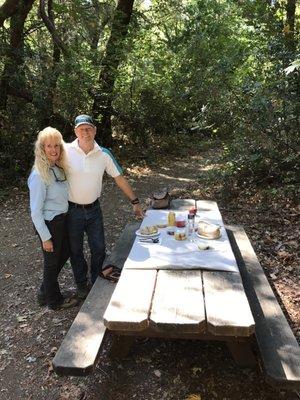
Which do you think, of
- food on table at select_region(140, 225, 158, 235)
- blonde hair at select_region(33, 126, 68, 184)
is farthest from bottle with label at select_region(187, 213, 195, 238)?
blonde hair at select_region(33, 126, 68, 184)

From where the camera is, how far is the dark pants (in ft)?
13.9

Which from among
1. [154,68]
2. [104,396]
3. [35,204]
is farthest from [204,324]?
[154,68]

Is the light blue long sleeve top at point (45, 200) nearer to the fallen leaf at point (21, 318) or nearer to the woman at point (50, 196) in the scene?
the woman at point (50, 196)

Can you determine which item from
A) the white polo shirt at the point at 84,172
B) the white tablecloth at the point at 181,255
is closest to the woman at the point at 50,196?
the white polo shirt at the point at 84,172

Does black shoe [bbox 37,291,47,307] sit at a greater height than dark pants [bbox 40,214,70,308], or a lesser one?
lesser

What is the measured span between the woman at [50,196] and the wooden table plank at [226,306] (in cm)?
162

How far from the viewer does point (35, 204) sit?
3986 mm

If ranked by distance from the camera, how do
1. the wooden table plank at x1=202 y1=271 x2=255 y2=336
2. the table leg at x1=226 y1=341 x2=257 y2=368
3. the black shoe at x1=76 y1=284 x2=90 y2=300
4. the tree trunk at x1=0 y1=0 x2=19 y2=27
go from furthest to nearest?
the tree trunk at x1=0 y1=0 x2=19 y2=27 < the black shoe at x1=76 y1=284 x2=90 y2=300 < the table leg at x1=226 y1=341 x2=257 y2=368 < the wooden table plank at x1=202 y1=271 x2=255 y2=336

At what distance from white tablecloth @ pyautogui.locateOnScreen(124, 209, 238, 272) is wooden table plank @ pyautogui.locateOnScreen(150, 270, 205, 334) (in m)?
0.11

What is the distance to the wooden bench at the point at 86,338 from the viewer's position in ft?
9.36

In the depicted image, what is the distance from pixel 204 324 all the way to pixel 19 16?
Result: 981 centimetres

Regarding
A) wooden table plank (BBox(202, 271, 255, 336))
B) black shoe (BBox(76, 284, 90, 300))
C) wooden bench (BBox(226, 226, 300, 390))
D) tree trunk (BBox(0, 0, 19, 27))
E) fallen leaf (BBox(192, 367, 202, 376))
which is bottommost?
fallen leaf (BBox(192, 367, 202, 376))

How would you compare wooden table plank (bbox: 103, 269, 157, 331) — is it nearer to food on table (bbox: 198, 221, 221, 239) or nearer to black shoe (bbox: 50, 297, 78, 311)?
food on table (bbox: 198, 221, 221, 239)

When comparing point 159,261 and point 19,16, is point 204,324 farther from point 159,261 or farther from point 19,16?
point 19,16
